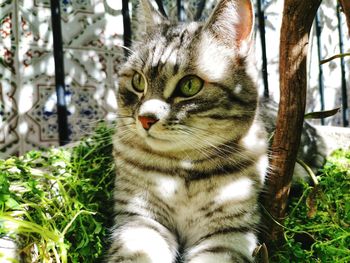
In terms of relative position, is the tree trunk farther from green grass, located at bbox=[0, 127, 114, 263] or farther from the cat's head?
green grass, located at bbox=[0, 127, 114, 263]

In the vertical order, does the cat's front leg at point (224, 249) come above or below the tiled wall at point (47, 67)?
below

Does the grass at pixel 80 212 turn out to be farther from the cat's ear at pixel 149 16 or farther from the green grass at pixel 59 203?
the cat's ear at pixel 149 16

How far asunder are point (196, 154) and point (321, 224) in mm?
417

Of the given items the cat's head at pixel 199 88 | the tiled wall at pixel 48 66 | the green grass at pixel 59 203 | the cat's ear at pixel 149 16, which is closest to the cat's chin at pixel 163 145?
the cat's head at pixel 199 88

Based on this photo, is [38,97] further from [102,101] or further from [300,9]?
[300,9]

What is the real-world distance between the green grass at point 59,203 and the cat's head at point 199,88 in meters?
0.25

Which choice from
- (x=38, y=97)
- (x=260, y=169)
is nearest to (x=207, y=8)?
(x=38, y=97)

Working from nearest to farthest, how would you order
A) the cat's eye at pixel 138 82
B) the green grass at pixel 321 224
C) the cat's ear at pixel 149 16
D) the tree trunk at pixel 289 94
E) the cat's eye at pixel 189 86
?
the tree trunk at pixel 289 94, the green grass at pixel 321 224, the cat's eye at pixel 189 86, the cat's eye at pixel 138 82, the cat's ear at pixel 149 16

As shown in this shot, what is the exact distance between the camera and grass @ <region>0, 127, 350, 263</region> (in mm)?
934

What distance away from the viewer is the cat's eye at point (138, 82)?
48.3 inches

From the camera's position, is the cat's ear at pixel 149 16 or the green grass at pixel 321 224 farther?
the cat's ear at pixel 149 16

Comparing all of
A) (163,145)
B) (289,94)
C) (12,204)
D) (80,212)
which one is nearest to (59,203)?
(80,212)

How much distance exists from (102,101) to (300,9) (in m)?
1.84

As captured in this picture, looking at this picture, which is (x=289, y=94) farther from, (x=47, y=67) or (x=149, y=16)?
(x=47, y=67)
